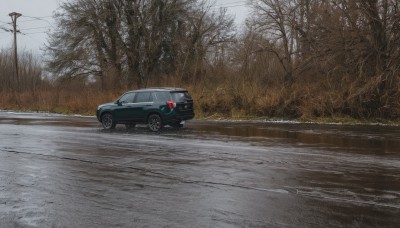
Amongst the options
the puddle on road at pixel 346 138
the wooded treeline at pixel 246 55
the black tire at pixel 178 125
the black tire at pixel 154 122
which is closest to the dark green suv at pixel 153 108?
the black tire at pixel 154 122

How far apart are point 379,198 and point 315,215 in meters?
1.49

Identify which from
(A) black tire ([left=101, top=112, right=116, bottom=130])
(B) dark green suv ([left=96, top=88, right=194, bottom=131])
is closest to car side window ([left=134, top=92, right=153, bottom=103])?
(B) dark green suv ([left=96, top=88, right=194, bottom=131])

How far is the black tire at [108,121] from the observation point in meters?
19.9

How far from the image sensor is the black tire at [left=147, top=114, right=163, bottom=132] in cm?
1839

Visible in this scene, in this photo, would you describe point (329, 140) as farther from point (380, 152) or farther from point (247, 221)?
point (247, 221)

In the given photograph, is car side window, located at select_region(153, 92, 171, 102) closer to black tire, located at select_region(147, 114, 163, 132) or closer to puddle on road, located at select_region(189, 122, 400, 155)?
black tire, located at select_region(147, 114, 163, 132)

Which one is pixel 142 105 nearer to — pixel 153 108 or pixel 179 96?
pixel 153 108

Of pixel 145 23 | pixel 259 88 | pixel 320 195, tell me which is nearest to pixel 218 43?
pixel 145 23

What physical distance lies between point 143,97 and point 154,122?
1.30 m

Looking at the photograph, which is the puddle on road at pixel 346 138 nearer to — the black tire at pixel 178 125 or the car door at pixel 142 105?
the black tire at pixel 178 125

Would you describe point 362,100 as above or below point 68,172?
above

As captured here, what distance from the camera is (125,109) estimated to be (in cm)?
1933

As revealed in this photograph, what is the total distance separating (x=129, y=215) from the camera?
590 centimetres

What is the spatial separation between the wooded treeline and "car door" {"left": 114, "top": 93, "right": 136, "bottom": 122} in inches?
345
